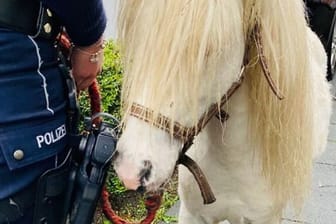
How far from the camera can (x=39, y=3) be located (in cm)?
138

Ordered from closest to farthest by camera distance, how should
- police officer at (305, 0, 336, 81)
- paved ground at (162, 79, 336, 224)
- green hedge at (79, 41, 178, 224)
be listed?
green hedge at (79, 41, 178, 224), paved ground at (162, 79, 336, 224), police officer at (305, 0, 336, 81)

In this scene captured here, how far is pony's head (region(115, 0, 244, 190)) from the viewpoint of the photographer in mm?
1329

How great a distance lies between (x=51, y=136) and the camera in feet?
4.72

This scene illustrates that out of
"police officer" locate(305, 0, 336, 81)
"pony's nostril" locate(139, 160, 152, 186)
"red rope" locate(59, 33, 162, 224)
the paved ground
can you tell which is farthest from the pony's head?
"police officer" locate(305, 0, 336, 81)

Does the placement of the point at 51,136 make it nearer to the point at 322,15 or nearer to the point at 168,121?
the point at 168,121

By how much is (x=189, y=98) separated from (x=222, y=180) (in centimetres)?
66

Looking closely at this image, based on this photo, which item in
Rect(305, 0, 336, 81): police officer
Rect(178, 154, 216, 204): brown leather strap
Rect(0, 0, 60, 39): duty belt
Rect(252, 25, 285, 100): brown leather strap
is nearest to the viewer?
Rect(0, 0, 60, 39): duty belt

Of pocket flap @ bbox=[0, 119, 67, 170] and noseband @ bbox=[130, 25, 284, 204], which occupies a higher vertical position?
noseband @ bbox=[130, 25, 284, 204]

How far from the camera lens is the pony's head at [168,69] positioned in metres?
1.33

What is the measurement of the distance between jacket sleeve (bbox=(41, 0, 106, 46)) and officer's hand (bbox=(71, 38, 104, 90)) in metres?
0.03

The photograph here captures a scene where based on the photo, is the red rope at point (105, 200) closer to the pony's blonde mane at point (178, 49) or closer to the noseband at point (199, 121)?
the noseband at point (199, 121)

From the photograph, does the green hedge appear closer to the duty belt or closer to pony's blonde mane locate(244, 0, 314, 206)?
pony's blonde mane locate(244, 0, 314, 206)

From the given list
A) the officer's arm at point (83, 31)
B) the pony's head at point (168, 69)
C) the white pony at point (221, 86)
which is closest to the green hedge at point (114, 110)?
the white pony at point (221, 86)

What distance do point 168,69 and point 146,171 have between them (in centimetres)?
23
